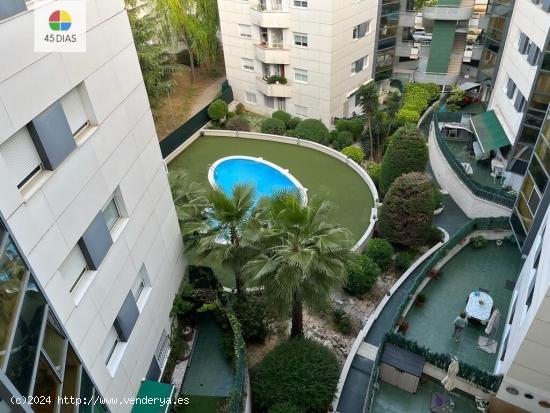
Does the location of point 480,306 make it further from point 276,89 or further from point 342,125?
point 276,89

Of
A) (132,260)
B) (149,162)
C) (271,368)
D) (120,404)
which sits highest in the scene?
(149,162)

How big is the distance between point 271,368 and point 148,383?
4.47 metres

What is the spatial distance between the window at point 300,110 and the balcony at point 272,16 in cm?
687

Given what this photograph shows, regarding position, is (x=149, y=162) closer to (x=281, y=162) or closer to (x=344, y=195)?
(x=344, y=195)

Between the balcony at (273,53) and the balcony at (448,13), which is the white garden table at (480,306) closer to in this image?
the balcony at (273,53)

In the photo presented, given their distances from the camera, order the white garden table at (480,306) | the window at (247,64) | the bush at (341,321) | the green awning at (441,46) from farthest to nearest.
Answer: the window at (247,64) → the green awning at (441,46) → the bush at (341,321) → the white garden table at (480,306)

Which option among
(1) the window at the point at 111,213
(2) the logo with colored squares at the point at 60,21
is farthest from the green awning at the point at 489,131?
(2) the logo with colored squares at the point at 60,21

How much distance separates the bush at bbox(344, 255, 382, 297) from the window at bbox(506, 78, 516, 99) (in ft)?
52.9

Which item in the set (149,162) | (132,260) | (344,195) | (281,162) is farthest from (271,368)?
(281,162)

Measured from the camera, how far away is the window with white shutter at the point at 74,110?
1062 centimetres

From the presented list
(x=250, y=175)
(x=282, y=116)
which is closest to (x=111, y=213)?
(x=250, y=175)

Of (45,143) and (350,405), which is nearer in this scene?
(45,143)

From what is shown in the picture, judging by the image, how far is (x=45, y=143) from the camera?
9.55 metres

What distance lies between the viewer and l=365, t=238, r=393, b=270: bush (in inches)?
872
